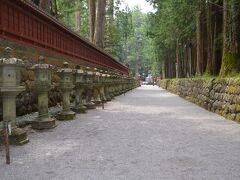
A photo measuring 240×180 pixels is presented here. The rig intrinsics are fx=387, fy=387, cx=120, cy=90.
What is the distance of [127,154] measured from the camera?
5039 millimetres

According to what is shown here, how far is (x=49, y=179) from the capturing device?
151 inches

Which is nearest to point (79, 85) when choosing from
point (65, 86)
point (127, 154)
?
point (65, 86)

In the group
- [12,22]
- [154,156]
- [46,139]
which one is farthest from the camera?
[12,22]

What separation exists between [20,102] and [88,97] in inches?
149

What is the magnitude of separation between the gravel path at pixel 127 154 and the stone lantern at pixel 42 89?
0.25m

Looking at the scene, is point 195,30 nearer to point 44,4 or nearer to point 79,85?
point 44,4

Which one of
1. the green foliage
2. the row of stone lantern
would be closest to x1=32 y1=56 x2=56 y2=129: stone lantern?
the row of stone lantern

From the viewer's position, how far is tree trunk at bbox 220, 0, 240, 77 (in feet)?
39.3

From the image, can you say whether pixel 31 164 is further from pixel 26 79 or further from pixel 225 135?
pixel 26 79

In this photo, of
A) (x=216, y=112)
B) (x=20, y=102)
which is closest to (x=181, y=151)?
(x=20, y=102)

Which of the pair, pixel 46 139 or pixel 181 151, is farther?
pixel 46 139

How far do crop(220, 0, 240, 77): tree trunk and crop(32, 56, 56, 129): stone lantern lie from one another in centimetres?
700

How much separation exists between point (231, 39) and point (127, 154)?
8285 millimetres

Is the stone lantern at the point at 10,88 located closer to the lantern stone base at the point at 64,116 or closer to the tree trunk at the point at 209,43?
the lantern stone base at the point at 64,116
